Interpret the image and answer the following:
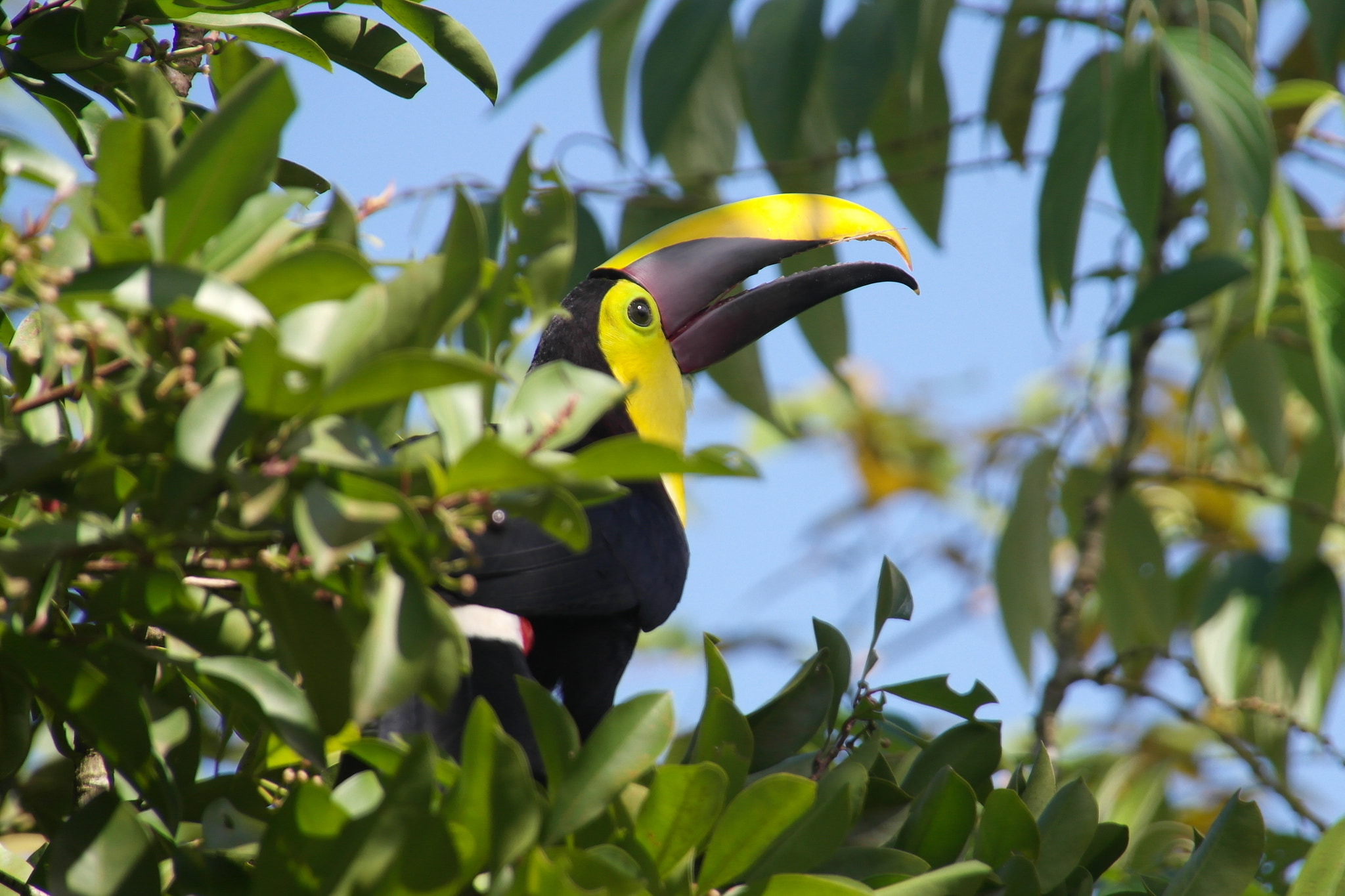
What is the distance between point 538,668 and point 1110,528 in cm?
163

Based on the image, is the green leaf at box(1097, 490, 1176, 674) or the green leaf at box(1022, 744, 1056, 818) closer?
the green leaf at box(1022, 744, 1056, 818)

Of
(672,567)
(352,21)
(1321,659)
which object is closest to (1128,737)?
(1321,659)

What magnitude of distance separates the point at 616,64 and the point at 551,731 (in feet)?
7.94

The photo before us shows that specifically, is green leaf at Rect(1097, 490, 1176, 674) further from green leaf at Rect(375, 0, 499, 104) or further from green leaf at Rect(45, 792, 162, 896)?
green leaf at Rect(45, 792, 162, 896)

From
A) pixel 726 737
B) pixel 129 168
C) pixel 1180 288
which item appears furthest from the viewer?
pixel 1180 288

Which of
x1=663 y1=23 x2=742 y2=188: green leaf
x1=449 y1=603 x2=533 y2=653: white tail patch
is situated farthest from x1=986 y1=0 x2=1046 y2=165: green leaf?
x1=449 y1=603 x2=533 y2=653: white tail patch

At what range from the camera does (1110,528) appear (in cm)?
289

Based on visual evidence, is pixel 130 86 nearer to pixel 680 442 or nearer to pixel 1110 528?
pixel 680 442

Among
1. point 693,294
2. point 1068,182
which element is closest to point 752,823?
point 693,294

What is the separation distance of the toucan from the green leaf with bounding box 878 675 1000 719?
0.53 metres

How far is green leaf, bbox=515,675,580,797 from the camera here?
918mm

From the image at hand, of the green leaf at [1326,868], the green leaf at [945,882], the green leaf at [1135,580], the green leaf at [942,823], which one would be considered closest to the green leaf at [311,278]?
the green leaf at [945,882]

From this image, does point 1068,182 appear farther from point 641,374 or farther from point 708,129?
point 641,374

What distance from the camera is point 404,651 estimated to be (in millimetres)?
743
